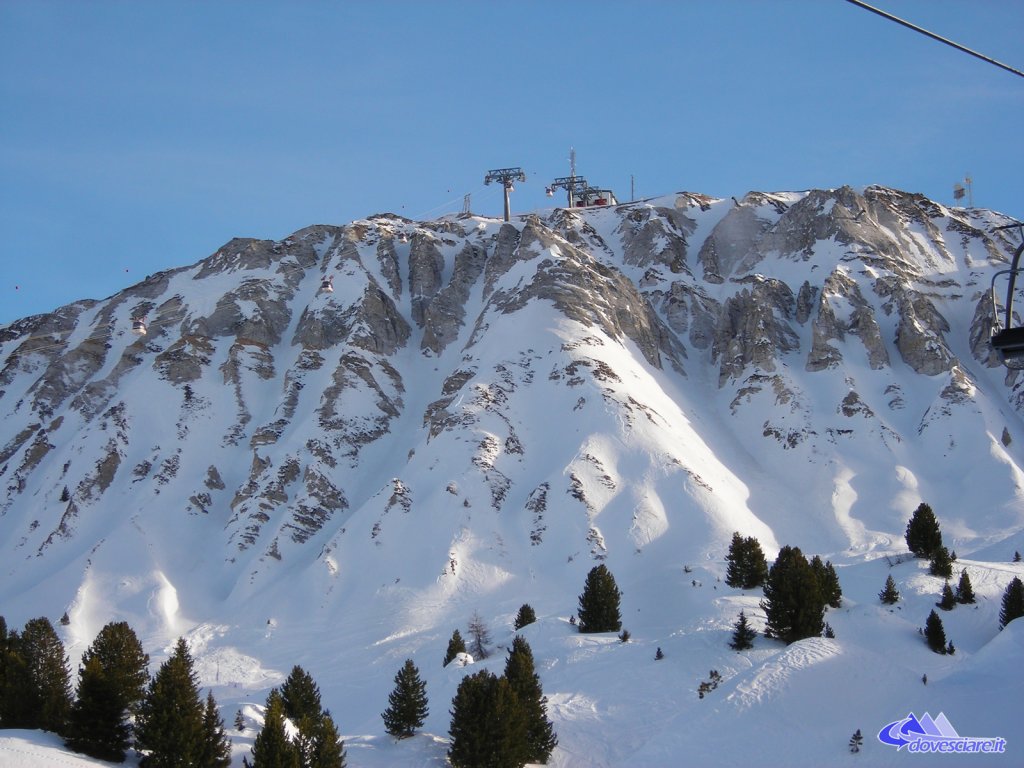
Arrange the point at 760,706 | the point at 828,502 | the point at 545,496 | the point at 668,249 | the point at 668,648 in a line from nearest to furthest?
the point at 760,706, the point at 668,648, the point at 545,496, the point at 828,502, the point at 668,249

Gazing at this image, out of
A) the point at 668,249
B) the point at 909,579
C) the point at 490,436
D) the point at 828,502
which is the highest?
the point at 668,249

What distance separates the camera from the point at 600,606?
53.4 m

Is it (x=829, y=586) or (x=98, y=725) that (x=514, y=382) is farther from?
(x=98, y=725)

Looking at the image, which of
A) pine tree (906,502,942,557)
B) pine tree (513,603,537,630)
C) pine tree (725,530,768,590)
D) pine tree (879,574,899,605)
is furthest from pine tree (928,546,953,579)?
pine tree (513,603,537,630)

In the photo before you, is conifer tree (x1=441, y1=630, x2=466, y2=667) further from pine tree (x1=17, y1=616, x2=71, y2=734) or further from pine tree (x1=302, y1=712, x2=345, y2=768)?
pine tree (x1=302, y1=712, x2=345, y2=768)

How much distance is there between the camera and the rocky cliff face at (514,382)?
80.6 meters

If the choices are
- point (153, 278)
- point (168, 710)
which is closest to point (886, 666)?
point (168, 710)

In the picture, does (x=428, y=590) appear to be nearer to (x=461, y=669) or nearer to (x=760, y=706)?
(x=461, y=669)

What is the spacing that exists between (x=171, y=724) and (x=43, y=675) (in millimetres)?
12117

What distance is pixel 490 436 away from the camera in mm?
84438

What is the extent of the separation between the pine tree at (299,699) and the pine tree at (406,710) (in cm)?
299

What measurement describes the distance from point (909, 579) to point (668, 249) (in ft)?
246

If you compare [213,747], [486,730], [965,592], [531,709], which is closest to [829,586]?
[965,592]

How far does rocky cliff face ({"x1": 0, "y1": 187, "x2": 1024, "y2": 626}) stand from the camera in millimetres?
80562
